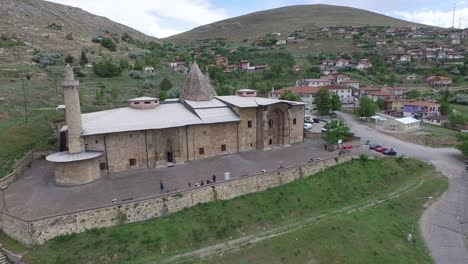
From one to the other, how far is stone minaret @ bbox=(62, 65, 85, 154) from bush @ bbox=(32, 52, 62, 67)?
52288 millimetres

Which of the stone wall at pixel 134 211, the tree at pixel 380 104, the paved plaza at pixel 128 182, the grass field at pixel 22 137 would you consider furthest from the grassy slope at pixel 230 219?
the tree at pixel 380 104

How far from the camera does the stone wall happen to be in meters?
21.1

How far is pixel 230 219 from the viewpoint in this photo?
24.8 metres

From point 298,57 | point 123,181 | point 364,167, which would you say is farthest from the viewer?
point 298,57

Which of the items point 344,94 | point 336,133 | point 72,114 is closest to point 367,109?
point 344,94

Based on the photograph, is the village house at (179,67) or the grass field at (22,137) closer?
the grass field at (22,137)

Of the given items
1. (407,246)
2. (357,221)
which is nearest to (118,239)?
(357,221)

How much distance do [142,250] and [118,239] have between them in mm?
1929

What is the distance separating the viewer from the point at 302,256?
71.1ft

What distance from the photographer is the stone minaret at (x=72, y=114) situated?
27.9 meters

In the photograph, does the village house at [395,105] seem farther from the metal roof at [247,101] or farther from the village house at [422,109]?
the metal roof at [247,101]

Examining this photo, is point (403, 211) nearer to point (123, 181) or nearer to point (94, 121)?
point (123, 181)

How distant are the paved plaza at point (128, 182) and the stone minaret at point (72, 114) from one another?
3510 millimetres

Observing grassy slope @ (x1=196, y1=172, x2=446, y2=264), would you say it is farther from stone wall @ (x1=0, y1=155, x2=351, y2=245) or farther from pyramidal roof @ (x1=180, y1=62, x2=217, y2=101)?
pyramidal roof @ (x1=180, y1=62, x2=217, y2=101)
